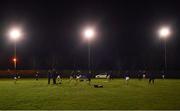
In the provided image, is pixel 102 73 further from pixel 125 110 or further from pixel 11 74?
pixel 125 110

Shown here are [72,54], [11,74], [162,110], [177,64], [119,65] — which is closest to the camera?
[162,110]

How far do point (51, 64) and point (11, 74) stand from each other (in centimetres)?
2448

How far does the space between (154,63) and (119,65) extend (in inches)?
440

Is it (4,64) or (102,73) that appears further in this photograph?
(4,64)

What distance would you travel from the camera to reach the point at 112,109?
55.2 ft

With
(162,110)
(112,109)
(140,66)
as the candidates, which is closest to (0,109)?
(112,109)

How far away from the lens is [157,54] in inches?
3723

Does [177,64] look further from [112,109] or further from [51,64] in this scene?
[112,109]

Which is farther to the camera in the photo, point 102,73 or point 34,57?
point 34,57

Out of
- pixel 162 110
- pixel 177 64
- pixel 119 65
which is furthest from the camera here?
pixel 119 65

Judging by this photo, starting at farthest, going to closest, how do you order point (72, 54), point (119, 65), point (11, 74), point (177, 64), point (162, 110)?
point (72, 54) → point (119, 65) → point (177, 64) → point (11, 74) → point (162, 110)

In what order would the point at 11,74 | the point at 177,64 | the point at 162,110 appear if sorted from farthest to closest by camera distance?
the point at 177,64
the point at 11,74
the point at 162,110

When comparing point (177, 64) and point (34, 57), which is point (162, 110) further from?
point (34, 57)

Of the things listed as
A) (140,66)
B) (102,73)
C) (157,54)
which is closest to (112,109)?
(102,73)
